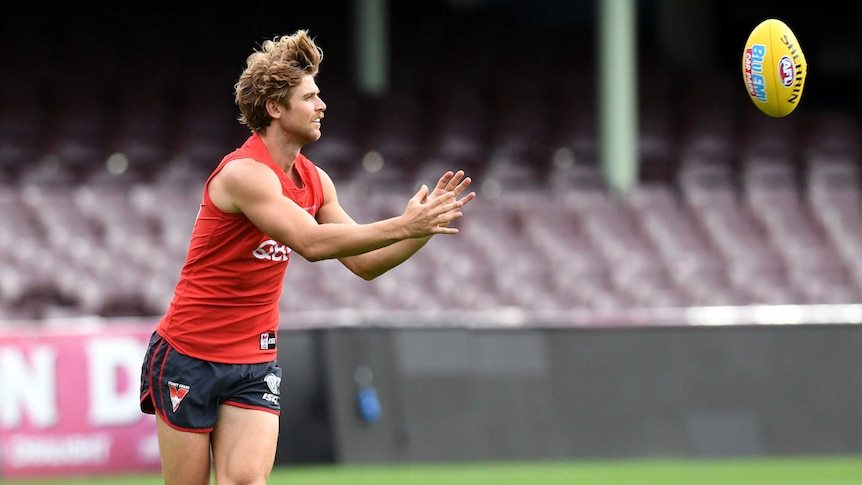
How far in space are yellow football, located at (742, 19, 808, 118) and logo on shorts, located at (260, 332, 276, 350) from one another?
244cm

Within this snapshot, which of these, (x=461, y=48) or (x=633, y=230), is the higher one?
(x=461, y=48)

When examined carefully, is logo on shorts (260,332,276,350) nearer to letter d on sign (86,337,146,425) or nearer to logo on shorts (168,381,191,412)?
logo on shorts (168,381,191,412)

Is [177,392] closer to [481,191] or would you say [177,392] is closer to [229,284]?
[229,284]

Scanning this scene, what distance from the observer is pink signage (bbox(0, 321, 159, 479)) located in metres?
10.1

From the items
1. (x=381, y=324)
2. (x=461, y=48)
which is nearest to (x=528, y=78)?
(x=461, y=48)

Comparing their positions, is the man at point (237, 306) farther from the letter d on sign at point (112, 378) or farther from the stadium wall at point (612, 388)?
the stadium wall at point (612, 388)

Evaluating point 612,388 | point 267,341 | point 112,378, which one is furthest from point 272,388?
point 612,388

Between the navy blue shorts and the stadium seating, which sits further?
the stadium seating

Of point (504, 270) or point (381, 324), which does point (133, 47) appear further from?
point (381, 324)

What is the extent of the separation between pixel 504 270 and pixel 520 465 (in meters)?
3.78

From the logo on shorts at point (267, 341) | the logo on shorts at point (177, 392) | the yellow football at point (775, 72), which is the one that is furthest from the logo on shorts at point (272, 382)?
the yellow football at point (775, 72)

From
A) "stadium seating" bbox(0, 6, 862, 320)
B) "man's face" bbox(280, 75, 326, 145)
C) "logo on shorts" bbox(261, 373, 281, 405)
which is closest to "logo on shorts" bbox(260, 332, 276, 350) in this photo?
"logo on shorts" bbox(261, 373, 281, 405)

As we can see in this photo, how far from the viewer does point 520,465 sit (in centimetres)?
1062

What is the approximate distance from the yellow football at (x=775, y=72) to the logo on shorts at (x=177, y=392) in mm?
2841
